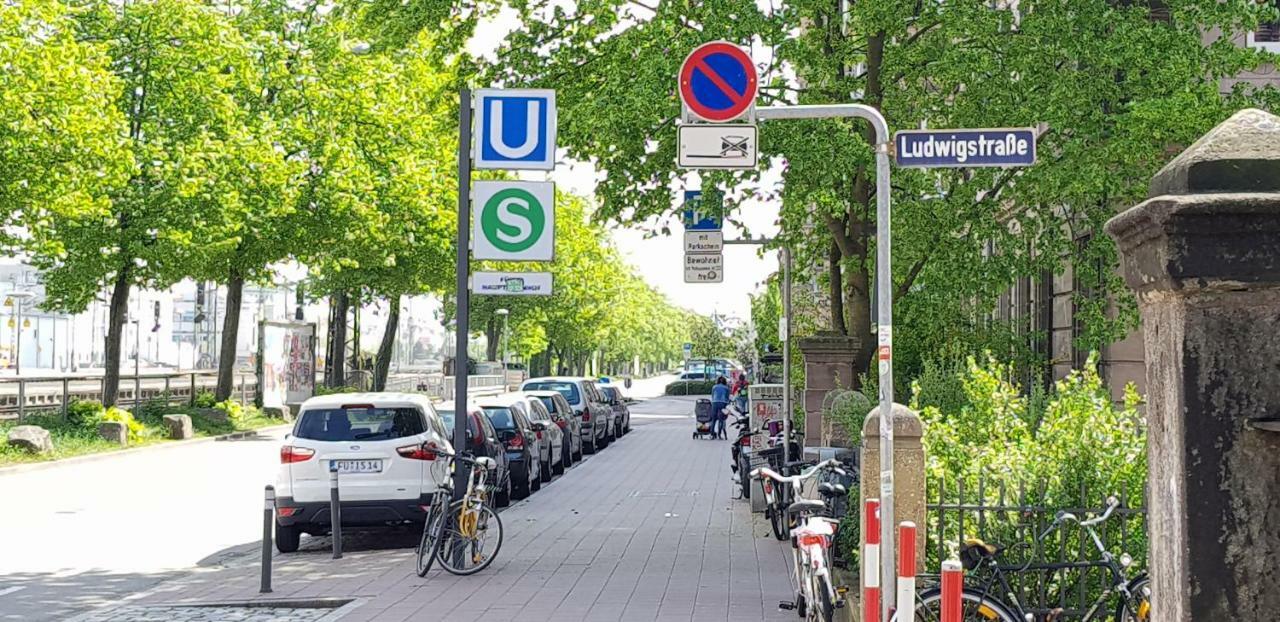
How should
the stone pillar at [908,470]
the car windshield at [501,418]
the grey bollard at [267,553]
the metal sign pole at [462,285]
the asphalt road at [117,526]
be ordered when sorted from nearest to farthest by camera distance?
the stone pillar at [908,470], the grey bollard at [267,553], the asphalt road at [117,526], the metal sign pole at [462,285], the car windshield at [501,418]

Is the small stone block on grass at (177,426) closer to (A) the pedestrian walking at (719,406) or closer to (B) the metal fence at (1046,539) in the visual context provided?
(A) the pedestrian walking at (719,406)

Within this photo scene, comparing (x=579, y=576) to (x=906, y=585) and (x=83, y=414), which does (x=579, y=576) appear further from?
(x=83, y=414)

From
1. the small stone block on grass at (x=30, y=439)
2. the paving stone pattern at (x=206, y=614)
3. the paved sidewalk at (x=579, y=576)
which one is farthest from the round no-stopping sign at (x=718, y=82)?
the small stone block on grass at (x=30, y=439)

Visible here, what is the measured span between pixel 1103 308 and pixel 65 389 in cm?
2200

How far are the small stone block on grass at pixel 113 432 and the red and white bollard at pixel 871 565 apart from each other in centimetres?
2558

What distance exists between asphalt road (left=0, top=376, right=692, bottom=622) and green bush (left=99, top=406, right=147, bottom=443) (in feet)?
6.34

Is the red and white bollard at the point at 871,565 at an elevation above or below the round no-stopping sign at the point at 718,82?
below

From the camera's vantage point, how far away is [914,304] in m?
18.0

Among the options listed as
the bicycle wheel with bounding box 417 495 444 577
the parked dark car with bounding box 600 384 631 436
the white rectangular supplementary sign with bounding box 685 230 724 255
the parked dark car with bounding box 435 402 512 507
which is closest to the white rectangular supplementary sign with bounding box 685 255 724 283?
the white rectangular supplementary sign with bounding box 685 230 724 255

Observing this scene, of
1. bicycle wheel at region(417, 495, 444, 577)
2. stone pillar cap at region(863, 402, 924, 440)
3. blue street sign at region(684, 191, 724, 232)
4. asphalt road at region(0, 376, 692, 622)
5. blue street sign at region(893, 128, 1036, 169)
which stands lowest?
asphalt road at region(0, 376, 692, 622)

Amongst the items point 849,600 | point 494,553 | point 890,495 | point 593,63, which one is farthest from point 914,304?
point 890,495

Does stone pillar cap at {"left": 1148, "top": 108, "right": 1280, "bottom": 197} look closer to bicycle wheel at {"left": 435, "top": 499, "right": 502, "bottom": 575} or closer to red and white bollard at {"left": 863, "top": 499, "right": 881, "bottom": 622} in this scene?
red and white bollard at {"left": 863, "top": 499, "right": 881, "bottom": 622}

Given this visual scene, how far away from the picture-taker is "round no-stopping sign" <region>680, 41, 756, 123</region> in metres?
7.84

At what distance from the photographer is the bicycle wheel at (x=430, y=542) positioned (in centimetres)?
1228
